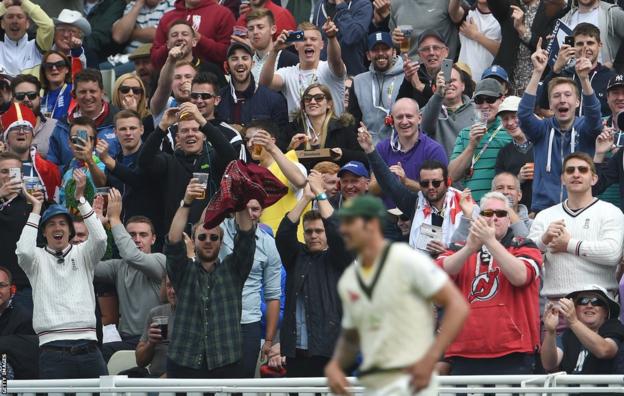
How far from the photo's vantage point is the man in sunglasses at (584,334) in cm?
1084

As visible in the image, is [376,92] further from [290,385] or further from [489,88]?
[290,385]

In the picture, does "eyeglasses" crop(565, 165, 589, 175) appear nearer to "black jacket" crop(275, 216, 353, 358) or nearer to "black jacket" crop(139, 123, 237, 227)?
"black jacket" crop(275, 216, 353, 358)

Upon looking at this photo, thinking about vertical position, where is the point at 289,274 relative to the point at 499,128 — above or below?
below

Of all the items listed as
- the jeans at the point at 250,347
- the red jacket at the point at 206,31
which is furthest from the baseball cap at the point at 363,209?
the red jacket at the point at 206,31

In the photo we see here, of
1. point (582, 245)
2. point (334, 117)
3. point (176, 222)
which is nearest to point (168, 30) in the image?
point (334, 117)

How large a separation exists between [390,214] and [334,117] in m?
1.93

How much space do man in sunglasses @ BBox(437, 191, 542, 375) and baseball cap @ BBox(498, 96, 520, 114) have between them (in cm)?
269

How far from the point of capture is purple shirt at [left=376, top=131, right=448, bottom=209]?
13.8m

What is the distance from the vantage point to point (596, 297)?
11.2 metres

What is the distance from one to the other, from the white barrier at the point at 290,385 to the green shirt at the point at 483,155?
11.7ft

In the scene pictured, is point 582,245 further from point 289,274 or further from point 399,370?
point 399,370

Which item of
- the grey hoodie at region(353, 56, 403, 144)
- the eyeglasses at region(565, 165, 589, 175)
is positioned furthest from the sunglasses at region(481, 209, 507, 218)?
the grey hoodie at region(353, 56, 403, 144)

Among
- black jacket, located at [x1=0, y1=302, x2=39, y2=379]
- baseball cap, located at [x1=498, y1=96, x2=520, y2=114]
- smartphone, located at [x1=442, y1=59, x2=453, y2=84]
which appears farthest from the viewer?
smartphone, located at [x1=442, y1=59, x2=453, y2=84]

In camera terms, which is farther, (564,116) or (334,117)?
(334,117)
